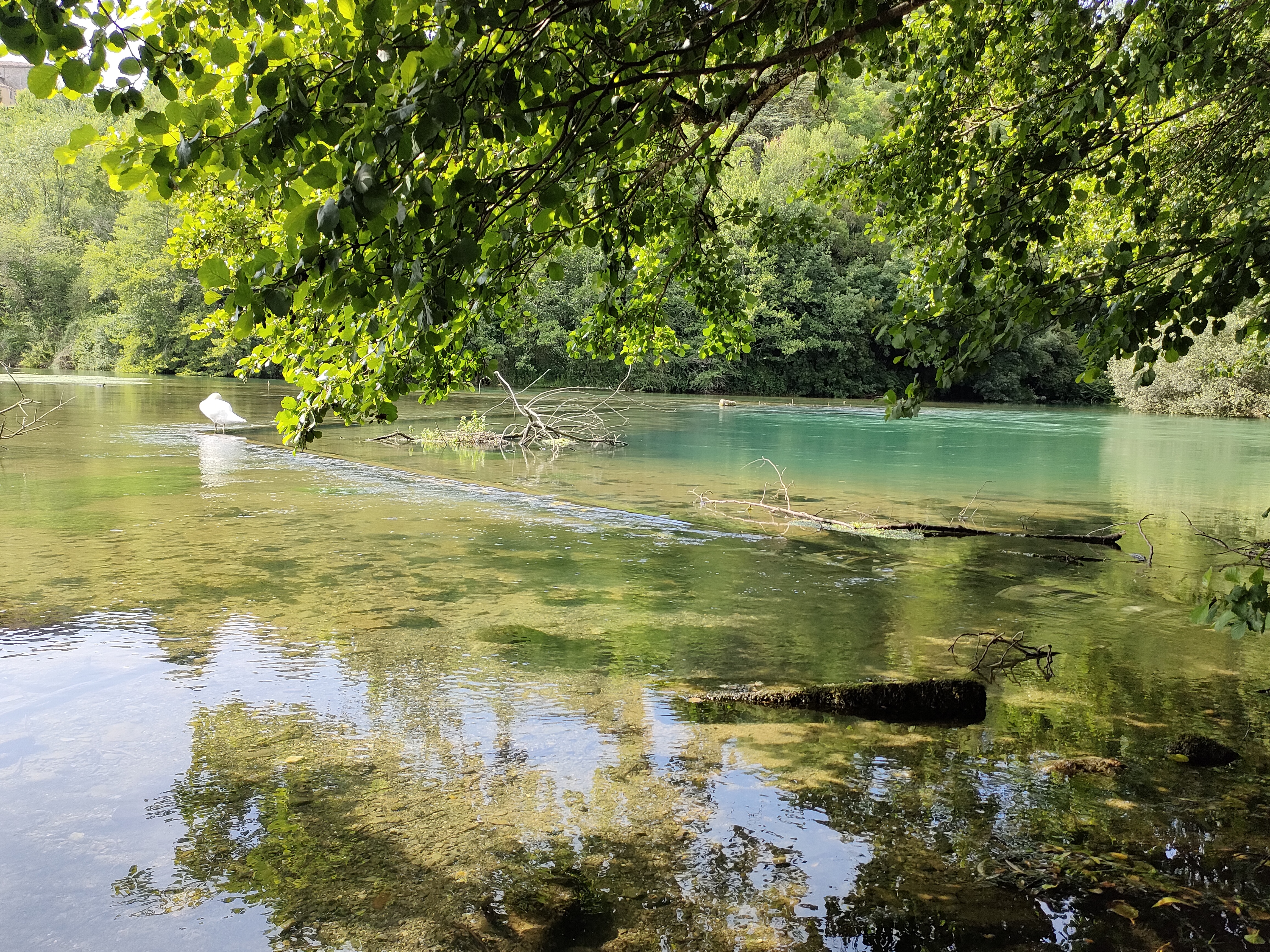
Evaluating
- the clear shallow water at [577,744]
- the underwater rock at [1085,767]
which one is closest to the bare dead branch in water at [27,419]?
the clear shallow water at [577,744]

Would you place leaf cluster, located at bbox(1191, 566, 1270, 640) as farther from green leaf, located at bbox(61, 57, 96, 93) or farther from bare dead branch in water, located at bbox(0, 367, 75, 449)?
bare dead branch in water, located at bbox(0, 367, 75, 449)

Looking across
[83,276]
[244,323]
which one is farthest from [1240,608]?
[83,276]

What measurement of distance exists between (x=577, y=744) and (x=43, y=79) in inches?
156

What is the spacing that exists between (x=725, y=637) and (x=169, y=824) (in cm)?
438

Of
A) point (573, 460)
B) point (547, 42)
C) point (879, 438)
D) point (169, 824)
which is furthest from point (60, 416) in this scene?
point (547, 42)

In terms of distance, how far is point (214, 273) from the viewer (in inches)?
106

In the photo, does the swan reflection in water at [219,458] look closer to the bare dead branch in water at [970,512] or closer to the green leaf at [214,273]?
the bare dead branch in water at [970,512]

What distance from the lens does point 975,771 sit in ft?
16.4

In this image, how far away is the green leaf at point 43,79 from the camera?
257 cm

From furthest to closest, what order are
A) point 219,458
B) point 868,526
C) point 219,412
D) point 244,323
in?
point 219,412 → point 219,458 → point 868,526 → point 244,323

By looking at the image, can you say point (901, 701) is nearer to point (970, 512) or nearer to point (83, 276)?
point (970, 512)

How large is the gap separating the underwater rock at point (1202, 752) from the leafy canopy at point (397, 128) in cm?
399

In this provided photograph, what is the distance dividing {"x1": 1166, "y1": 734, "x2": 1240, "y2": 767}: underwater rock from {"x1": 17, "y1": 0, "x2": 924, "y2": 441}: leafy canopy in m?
3.99

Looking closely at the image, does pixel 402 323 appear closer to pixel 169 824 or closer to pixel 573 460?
pixel 169 824
